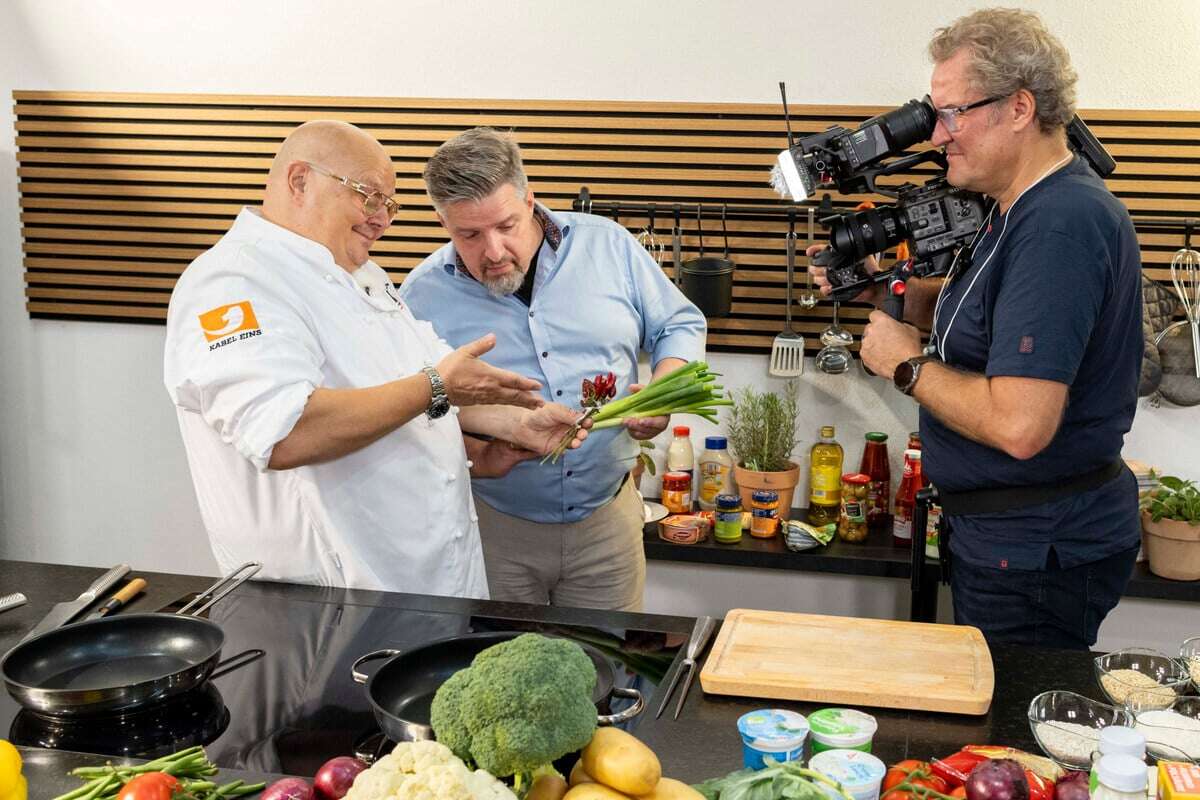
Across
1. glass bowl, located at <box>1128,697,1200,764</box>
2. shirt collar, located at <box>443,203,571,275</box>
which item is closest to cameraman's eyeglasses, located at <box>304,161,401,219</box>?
shirt collar, located at <box>443,203,571,275</box>

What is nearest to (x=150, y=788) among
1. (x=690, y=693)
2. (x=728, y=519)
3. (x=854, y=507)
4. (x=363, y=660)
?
(x=363, y=660)

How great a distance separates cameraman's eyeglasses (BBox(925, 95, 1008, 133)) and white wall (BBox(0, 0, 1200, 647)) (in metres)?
1.55

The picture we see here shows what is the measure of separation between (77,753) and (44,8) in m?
3.88

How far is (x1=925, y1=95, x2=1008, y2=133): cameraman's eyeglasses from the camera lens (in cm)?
248

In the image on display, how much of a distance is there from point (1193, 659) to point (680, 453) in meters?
2.53

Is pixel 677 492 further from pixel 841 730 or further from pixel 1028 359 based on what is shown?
pixel 841 730

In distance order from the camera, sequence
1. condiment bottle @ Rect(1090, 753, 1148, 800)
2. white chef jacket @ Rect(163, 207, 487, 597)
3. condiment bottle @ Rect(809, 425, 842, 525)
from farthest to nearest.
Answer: condiment bottle @ Rect(809, 425, 842, 525)
white chef jacket @ Rect(163, 207, 487, 597)
condiment bottle @ Rect(1090, 753, 1148, 800)

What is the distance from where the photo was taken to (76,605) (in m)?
2.25

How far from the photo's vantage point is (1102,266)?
2.37 m

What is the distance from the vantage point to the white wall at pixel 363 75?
13.0 feet

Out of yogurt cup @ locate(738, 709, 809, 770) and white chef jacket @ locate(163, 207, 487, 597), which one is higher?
white chef jacket @ locate(163, 207, 487, 597)

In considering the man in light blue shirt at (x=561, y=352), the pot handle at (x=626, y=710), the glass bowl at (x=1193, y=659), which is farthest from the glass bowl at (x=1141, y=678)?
the man in light blue shirt at (x=561, y=352)

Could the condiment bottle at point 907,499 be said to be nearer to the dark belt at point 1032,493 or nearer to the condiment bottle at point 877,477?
the condiment bottle at point 877,477

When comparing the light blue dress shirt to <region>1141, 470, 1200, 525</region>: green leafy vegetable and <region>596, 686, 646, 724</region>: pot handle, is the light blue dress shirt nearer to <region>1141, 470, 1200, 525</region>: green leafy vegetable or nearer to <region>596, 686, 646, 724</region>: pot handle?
<region>596, 686, 646, 724</region>: pot handle
